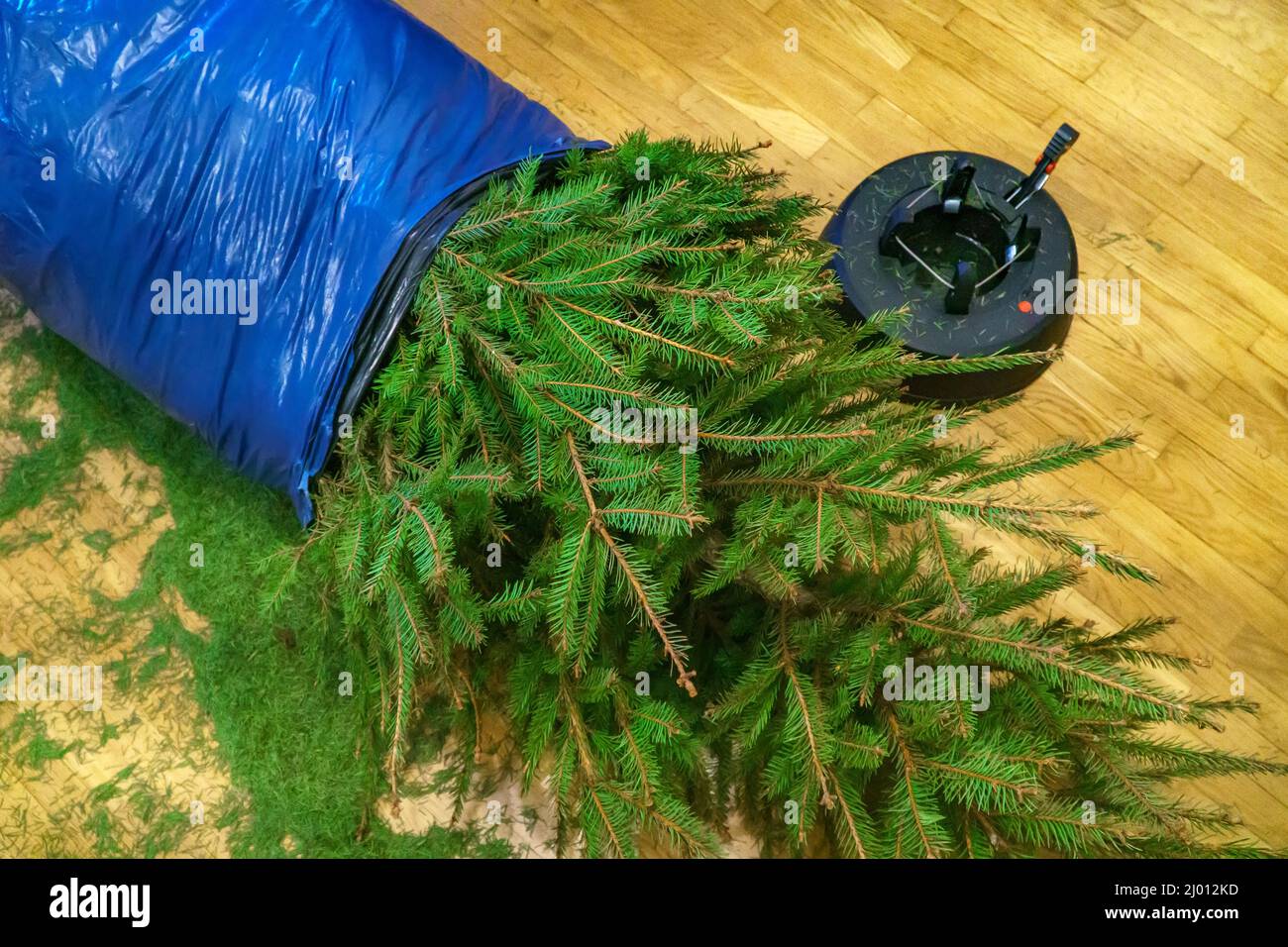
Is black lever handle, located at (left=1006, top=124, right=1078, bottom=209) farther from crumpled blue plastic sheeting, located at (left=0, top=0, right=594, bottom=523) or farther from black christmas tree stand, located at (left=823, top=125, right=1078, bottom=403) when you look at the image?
crumpled blue plastic sheeting, located at (left=0, top=0, right=594, bottom=523)

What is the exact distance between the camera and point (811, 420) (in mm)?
1329

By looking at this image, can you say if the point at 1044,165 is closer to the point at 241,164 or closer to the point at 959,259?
the point at 959,259

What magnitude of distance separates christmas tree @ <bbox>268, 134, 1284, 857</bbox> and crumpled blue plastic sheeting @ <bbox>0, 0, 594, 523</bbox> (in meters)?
0.12

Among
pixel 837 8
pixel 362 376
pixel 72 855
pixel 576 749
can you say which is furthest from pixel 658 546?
pixel 837 8

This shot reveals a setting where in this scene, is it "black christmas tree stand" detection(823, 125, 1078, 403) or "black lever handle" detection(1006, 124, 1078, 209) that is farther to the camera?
"black christmas tree stand" detection(823, 125, 1078, 403)

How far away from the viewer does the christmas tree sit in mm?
1268

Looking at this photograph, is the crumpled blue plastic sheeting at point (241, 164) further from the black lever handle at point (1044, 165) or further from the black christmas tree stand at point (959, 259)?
the black lever handle at point (1044, 165)

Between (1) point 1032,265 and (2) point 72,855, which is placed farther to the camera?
(1) point 1032,265

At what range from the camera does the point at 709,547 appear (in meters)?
1.44

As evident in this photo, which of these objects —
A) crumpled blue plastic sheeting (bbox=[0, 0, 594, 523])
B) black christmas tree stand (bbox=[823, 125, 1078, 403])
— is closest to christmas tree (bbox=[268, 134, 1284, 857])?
crumpled blue plastic sheeting (bbox=[0, 0, 594, 523])

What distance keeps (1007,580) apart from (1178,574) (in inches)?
35.6

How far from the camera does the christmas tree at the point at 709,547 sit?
127 centimetres

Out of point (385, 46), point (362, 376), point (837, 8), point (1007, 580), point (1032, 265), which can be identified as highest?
point (837, 8)
